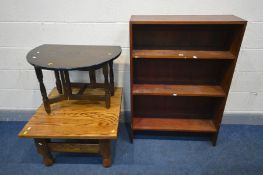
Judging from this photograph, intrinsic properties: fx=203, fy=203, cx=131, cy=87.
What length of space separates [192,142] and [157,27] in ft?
3.80

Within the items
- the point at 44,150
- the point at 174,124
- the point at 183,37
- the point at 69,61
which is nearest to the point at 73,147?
the point at 44,150

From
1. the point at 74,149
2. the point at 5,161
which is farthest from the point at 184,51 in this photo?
the point at 5,161

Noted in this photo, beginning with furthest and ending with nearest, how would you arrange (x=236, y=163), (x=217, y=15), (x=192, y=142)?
(x=192, y=142), (x=236, y=163), (x=217, y=15)

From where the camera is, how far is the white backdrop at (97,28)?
169 cm

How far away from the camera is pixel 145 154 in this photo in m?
1.88

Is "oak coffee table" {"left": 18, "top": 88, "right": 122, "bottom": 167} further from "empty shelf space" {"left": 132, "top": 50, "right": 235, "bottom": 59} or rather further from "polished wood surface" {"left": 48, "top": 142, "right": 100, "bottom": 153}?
"empty shelf space" {"left": 132, "top": 50, "right": 235, "bottom": 59}

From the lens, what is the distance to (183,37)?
170 centimetres

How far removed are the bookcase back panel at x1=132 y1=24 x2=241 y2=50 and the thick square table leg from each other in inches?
33.0

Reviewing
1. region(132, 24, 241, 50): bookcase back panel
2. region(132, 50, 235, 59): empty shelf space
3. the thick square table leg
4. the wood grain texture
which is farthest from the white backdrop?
the thick square table leg

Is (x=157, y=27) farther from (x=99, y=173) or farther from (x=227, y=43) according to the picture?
(x=99, y=173)

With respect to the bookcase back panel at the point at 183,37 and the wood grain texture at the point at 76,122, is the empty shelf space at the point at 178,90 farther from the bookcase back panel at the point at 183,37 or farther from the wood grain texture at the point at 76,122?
the bookcase back panel at the point at 183,37

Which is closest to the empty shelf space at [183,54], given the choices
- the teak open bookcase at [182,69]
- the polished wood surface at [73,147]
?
the teak open bookcase at [182,69]

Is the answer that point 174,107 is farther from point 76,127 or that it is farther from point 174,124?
point 76,127

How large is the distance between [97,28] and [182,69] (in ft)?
2.77
